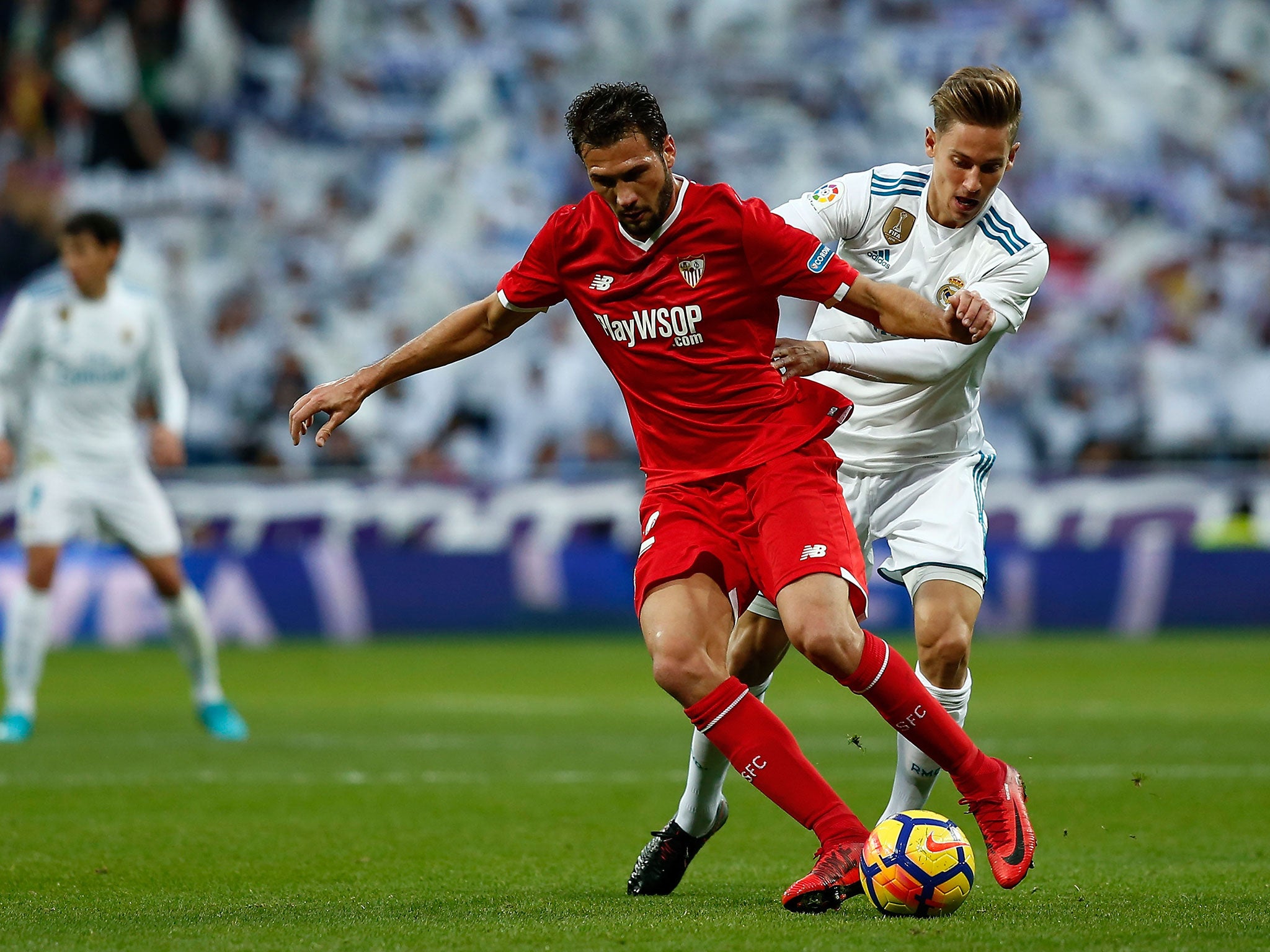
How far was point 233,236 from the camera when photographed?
18.4 m

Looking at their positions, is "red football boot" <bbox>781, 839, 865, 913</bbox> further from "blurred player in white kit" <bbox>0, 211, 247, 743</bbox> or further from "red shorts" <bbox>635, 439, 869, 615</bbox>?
"blurred player in white kit" <bbox>0, 211, 247, 743</bbox>

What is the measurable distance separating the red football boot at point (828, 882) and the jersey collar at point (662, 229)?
1667 millimetres

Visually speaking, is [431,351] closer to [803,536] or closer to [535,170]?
[803,536]

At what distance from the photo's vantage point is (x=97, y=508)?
9.06 metres

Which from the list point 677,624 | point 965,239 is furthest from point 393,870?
point 965,239

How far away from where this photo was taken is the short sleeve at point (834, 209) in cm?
507

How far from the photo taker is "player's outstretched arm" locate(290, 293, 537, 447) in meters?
4.79

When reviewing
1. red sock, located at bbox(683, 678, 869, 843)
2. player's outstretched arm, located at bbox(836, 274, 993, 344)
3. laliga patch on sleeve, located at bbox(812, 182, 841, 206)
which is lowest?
red sock, located at bbox(683, 678, 869, 843)

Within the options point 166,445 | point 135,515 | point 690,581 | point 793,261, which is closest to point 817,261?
point 793,261

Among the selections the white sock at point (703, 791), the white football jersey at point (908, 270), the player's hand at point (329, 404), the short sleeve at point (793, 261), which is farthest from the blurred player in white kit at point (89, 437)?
the short sleeve at point (793, 261)

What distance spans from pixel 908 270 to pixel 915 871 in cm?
190

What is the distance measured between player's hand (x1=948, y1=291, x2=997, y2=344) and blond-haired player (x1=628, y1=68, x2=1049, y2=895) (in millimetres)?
344

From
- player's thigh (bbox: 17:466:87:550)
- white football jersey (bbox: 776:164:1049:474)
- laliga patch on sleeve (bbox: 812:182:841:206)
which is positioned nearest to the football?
white football jersey (bbox: 776:164:1049:474)

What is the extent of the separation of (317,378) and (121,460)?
742cm
